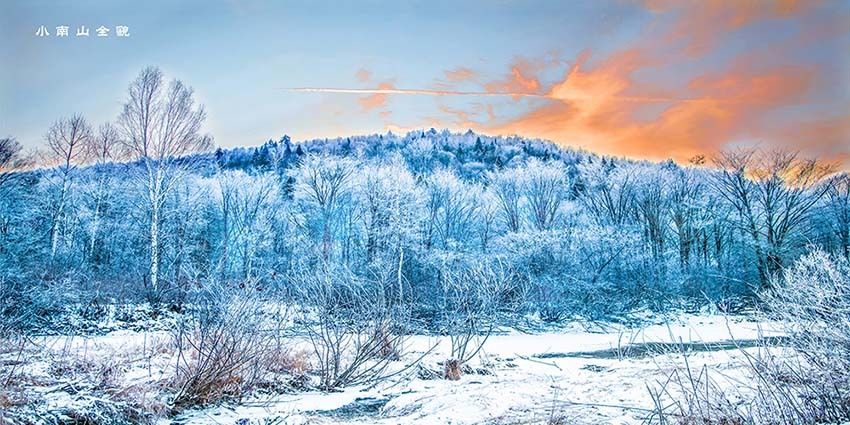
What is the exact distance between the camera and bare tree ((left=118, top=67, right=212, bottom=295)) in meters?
6.79

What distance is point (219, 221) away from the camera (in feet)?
67.3

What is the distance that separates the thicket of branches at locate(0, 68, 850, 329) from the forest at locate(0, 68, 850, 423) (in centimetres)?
7

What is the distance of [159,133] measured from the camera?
10594 mm

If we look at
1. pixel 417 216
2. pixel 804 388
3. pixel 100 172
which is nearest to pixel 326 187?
pixel 417 216

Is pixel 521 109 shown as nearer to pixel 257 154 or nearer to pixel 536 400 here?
pixel 536 400

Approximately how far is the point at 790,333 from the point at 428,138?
5.87 m

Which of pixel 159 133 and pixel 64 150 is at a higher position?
pixel 159 133

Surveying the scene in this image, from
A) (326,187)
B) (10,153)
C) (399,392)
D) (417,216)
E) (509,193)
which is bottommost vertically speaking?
(399,392)

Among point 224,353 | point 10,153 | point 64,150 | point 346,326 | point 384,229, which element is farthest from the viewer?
point 384,229

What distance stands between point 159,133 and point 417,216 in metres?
7.65

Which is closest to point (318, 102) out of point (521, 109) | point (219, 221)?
point (521, 109)

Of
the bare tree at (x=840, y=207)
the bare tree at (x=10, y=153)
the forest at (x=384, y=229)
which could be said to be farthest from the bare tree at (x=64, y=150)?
the bare tree at (x=840, y=207)

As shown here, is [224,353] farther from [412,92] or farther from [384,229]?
[384,229]

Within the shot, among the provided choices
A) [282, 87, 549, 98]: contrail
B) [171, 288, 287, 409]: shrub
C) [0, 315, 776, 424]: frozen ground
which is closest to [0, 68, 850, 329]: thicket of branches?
[282, 87, 549, 98]: contrail
